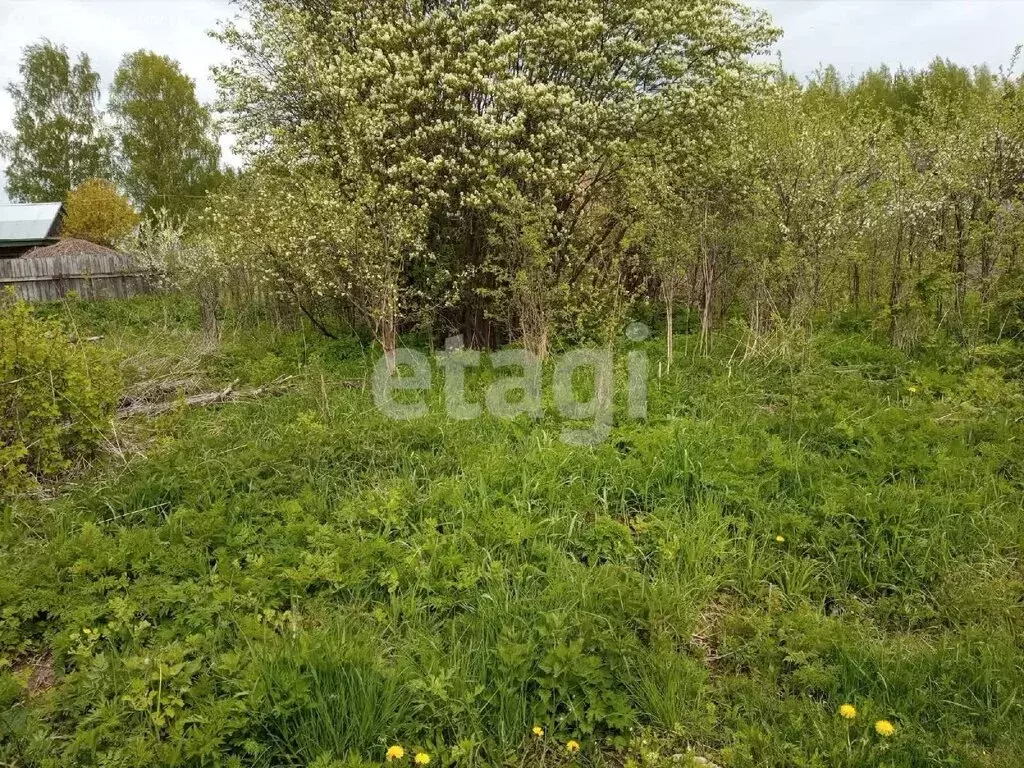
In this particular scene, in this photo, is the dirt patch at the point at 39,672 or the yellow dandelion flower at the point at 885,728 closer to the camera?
the yellow dandelion flower at the point at 885,728

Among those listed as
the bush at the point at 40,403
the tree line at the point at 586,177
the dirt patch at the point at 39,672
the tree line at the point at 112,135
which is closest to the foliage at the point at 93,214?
the tree line at the point at 112,135

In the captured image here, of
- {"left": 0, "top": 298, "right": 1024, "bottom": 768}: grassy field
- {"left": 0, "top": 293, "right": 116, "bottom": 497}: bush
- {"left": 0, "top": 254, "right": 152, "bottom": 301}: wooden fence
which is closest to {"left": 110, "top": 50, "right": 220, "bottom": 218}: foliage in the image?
{"left": 0, "top": 254, "right": 152, "bottom": 301}: wooden fence

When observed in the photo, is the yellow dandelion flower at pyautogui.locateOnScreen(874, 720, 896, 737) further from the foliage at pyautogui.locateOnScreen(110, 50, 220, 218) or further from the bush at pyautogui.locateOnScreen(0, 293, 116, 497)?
the foliage at pyautogui.locateOnScreen(110, 50, 220, 218)

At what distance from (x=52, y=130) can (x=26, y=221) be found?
948cm

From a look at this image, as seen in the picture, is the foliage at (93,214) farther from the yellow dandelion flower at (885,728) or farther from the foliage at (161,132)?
the yellow dandelion flower at (885,728)

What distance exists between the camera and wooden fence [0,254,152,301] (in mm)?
17266

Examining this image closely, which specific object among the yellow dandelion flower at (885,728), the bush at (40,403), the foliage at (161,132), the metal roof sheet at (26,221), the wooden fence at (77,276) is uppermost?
the foliage at (161,132)

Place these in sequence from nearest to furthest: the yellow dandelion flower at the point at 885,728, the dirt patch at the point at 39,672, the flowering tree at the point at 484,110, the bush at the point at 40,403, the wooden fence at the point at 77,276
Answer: the yellow dandelion flower at the point at 885,728 → the dirt patch at the point at 39,672 → the bush at the point at 40,403 → the flowering tree at the point at 484,110 → the wooden fence at the point at 77,276

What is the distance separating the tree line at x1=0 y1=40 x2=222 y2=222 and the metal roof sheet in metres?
4.07

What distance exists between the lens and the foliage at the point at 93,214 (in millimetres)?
29281

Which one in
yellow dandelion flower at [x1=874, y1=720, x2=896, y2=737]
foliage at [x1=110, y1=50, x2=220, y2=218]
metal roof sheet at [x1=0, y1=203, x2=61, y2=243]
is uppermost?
foliage at [x1=110, y1=50, x2=220, y2=218]

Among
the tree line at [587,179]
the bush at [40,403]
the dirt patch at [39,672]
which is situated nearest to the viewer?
the dirt patch at [39,672]

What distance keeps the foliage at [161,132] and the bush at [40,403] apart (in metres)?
28.0

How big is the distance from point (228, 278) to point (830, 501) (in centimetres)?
918
